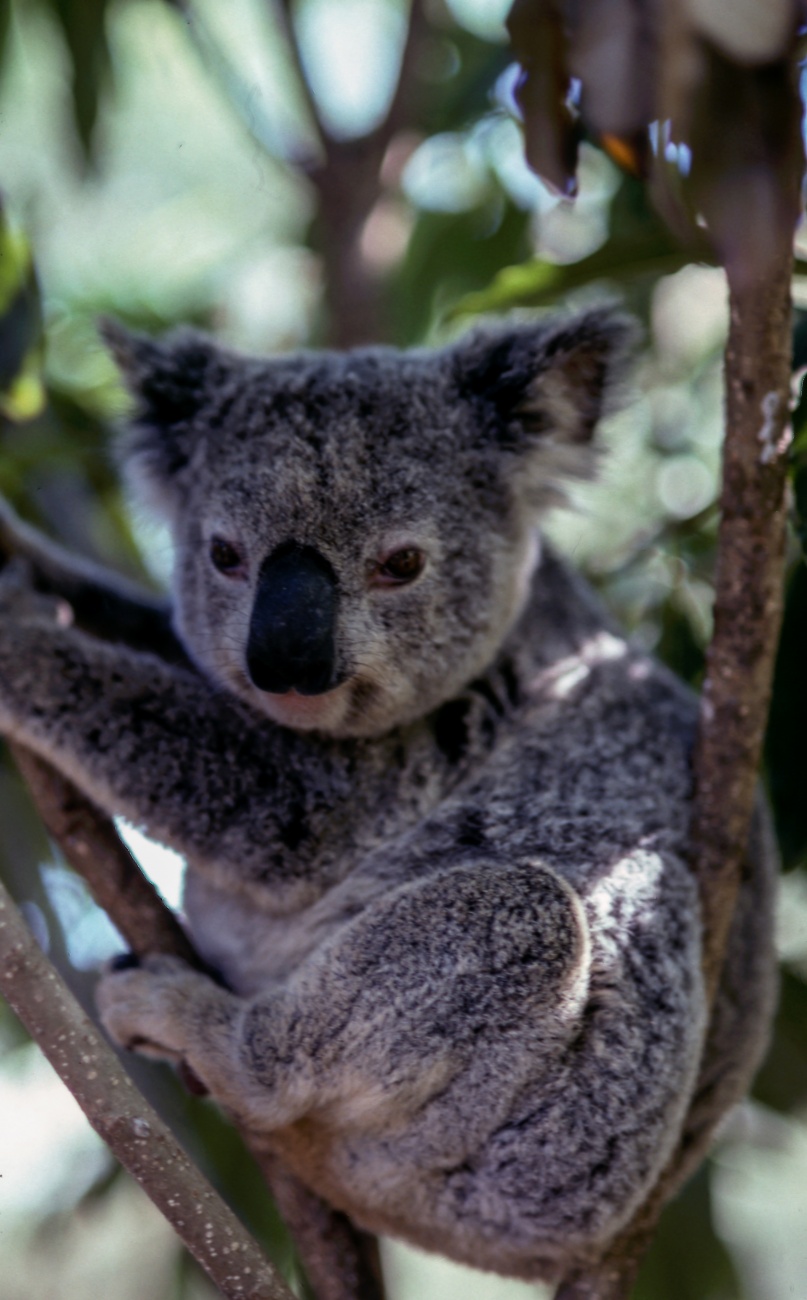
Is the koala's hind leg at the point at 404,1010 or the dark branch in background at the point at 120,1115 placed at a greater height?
the dark branch in background at the point at 120,1115

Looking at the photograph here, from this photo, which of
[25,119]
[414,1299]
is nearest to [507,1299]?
[414,1299]

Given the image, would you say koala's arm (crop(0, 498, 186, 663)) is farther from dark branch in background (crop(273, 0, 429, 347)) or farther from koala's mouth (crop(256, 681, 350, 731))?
dark branch in background (crop(273, 0, 429, 347))

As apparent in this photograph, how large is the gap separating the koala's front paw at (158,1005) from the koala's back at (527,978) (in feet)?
0.70

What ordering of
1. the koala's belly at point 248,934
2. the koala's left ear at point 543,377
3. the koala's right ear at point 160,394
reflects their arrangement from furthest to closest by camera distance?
the koala's right ear at point 160,394 < the koala's left ear at point 543,377 < the koala's belly at point 248,934

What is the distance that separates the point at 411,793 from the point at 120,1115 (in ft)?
3.78

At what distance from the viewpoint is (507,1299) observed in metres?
5.62

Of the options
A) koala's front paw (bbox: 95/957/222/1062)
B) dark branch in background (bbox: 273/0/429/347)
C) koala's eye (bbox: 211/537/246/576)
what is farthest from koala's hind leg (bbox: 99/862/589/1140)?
dark branch in background (bbox: 273/0/429/347)

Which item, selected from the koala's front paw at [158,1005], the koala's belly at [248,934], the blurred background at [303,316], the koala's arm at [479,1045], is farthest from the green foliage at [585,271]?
the koala's front paw at [158,1005]

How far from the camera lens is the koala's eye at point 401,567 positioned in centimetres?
292

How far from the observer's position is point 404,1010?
8.70 ft

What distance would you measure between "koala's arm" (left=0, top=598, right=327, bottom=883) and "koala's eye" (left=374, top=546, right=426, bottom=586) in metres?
0.48

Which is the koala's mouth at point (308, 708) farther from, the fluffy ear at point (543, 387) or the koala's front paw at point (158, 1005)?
the fluffy ear at point (543, 387)

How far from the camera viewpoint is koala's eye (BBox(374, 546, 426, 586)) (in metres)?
2.92

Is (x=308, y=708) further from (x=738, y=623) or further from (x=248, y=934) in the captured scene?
(x=738, y=623)
